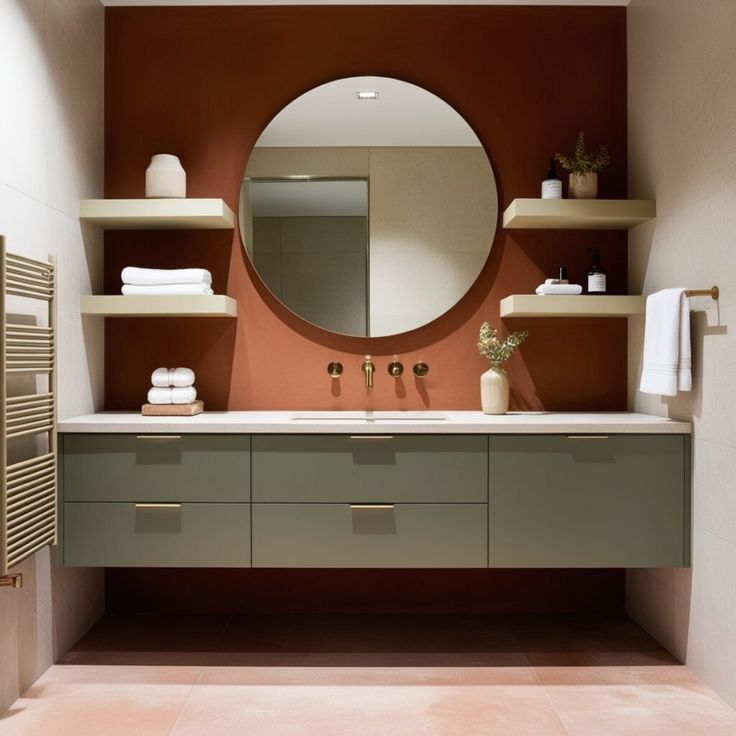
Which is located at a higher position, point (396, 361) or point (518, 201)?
point (518, 201)

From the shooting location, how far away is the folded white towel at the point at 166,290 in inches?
108

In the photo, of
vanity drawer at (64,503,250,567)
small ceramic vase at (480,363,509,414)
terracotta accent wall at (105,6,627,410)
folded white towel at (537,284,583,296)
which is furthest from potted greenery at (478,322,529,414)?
vanity drawer at (64,503,250,567)

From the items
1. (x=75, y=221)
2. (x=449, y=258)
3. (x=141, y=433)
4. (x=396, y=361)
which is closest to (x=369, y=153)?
(x=449, y=258)

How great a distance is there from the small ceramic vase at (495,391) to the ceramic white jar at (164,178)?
1372 mm

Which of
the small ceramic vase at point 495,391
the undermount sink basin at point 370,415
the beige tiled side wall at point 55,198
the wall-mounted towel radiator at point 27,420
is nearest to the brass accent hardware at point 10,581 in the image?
the wall-mounted towel radiator at point 27,420

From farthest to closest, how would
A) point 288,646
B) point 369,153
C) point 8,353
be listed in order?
point 369,153
point 288,646
point 8,353

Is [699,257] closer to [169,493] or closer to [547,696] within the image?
[547,696]

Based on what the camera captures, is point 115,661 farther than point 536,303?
No

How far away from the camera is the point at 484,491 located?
2.46 m

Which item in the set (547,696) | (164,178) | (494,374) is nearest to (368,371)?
(494,374)

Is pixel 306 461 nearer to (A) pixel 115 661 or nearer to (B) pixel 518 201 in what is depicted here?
(A) pixel 115 661

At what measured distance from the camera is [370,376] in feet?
9.64

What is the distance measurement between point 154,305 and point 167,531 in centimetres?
83

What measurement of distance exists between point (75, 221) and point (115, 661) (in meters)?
1.59
